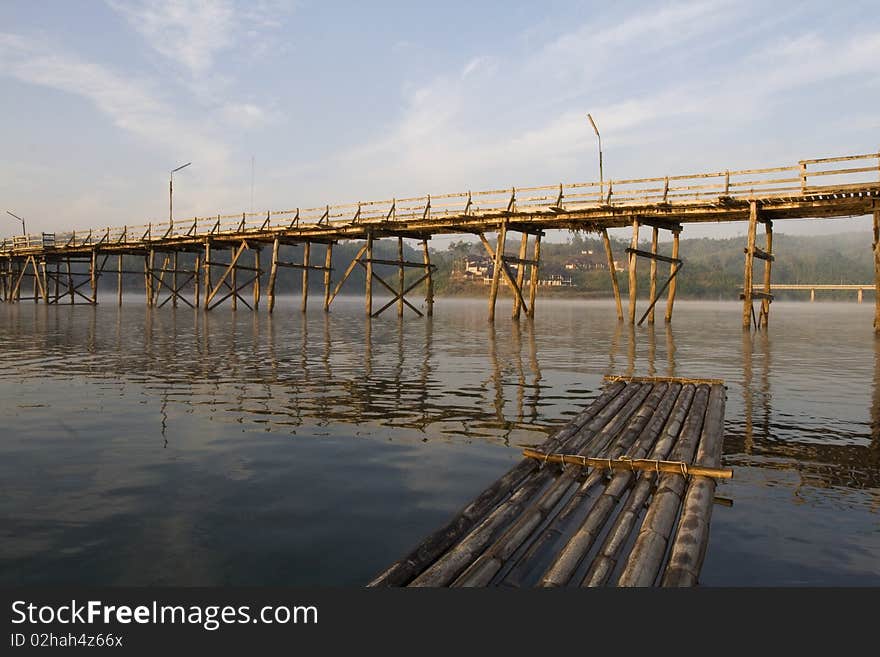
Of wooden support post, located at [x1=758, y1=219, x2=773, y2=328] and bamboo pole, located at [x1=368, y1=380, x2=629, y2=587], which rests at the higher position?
wooden support post, located at [x1=758, y1=219, x2=773, y2=328]

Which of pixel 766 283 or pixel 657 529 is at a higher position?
pixel 766 283

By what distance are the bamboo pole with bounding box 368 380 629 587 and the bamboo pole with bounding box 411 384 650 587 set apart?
0.06 metres

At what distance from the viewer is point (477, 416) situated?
9.03 m

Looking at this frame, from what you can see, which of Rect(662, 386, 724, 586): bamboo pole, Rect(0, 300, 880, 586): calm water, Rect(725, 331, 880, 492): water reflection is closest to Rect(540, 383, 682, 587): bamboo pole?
Rect(662, 386, 724, 586): bamboo pole

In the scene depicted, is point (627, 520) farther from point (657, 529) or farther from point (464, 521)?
point (464, 521)

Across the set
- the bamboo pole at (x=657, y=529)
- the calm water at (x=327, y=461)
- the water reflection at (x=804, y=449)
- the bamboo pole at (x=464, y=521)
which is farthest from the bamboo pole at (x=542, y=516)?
the water reflection at (x=804, y=449)

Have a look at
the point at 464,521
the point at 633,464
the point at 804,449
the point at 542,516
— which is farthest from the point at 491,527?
the point at 804,449

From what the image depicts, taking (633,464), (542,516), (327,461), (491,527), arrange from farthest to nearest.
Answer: (327,461), (633,464), (542,516), (491,527)

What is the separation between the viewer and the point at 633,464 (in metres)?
5.73

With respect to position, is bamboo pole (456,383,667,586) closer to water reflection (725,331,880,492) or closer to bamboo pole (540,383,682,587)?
bamboo pole (540,383,682,587)

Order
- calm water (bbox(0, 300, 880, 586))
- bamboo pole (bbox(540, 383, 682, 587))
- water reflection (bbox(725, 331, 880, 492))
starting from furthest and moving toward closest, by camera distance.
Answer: water reflection (bbox(725, 331, 880, 492)) < calm water (bbox(0, 300, 880, 586)) < bamboo pole (bbox(540, 383, 682, 587))

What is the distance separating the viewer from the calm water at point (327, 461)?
4.19m

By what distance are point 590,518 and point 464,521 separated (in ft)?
3.19

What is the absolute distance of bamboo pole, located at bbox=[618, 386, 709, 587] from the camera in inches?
143
